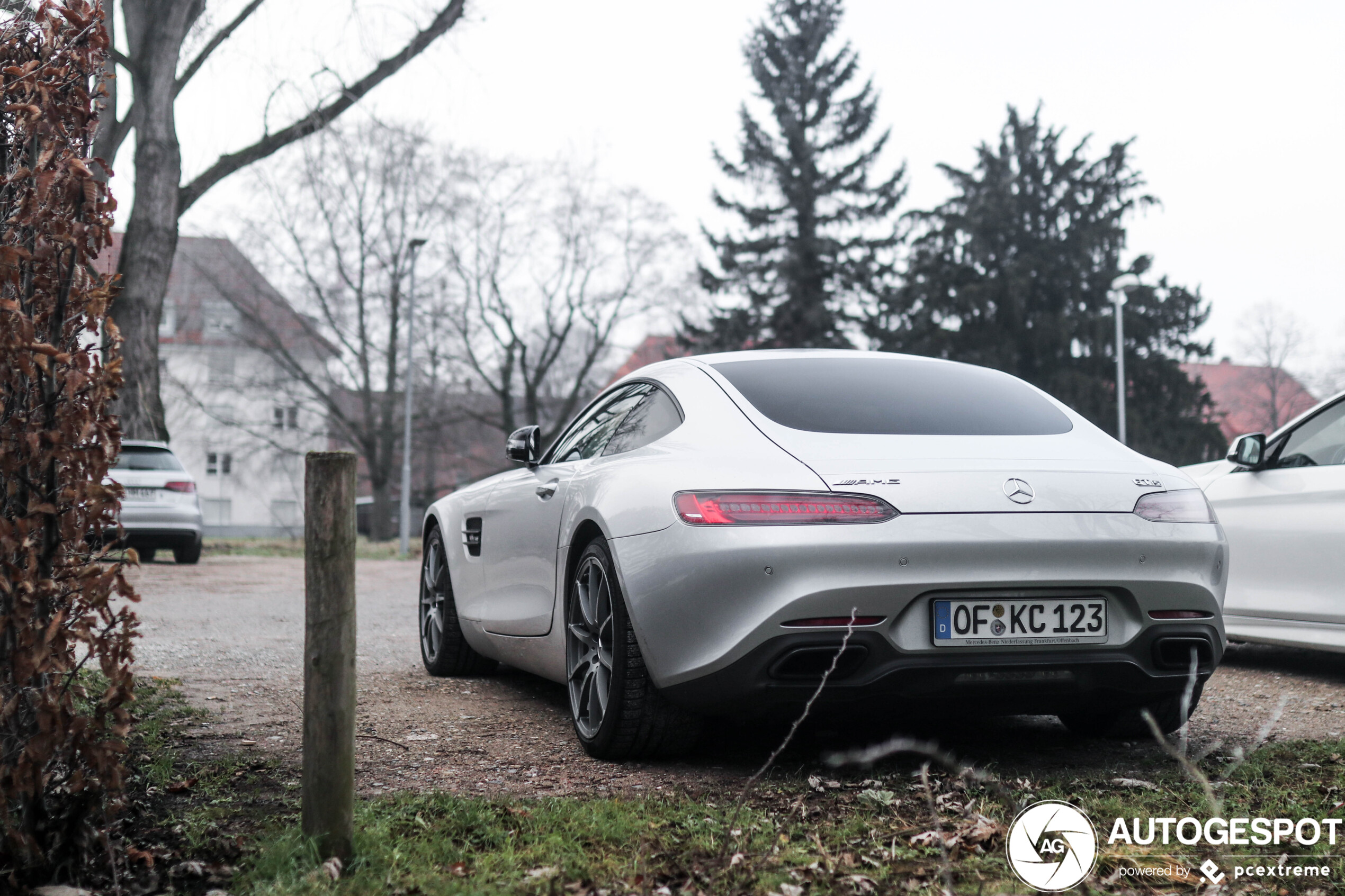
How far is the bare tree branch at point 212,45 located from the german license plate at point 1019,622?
50.5 feet

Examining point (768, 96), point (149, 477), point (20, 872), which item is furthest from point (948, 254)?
point (20, 872)

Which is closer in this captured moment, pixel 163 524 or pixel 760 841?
pixel 760 841

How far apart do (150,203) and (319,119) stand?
243cm

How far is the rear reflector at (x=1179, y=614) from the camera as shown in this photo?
3.77 meters

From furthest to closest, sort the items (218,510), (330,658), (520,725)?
(218,510) < (520,725) < (330,658)

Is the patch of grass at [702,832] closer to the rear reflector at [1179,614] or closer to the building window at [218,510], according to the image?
the rear reflector at [1179,614]

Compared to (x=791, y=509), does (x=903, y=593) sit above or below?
below

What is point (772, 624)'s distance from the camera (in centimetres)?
352

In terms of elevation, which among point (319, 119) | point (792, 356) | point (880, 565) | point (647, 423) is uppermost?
point (319, 119)

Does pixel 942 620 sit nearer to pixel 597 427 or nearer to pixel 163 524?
pixel 597 427

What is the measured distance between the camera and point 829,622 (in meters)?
3.53

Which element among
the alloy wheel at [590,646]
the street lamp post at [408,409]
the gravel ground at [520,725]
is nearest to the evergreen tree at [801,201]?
the street lamp post at [408,409]

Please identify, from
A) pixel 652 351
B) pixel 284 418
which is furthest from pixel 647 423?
pixel 652 351

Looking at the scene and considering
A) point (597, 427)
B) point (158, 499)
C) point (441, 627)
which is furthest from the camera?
point (158, 499)
